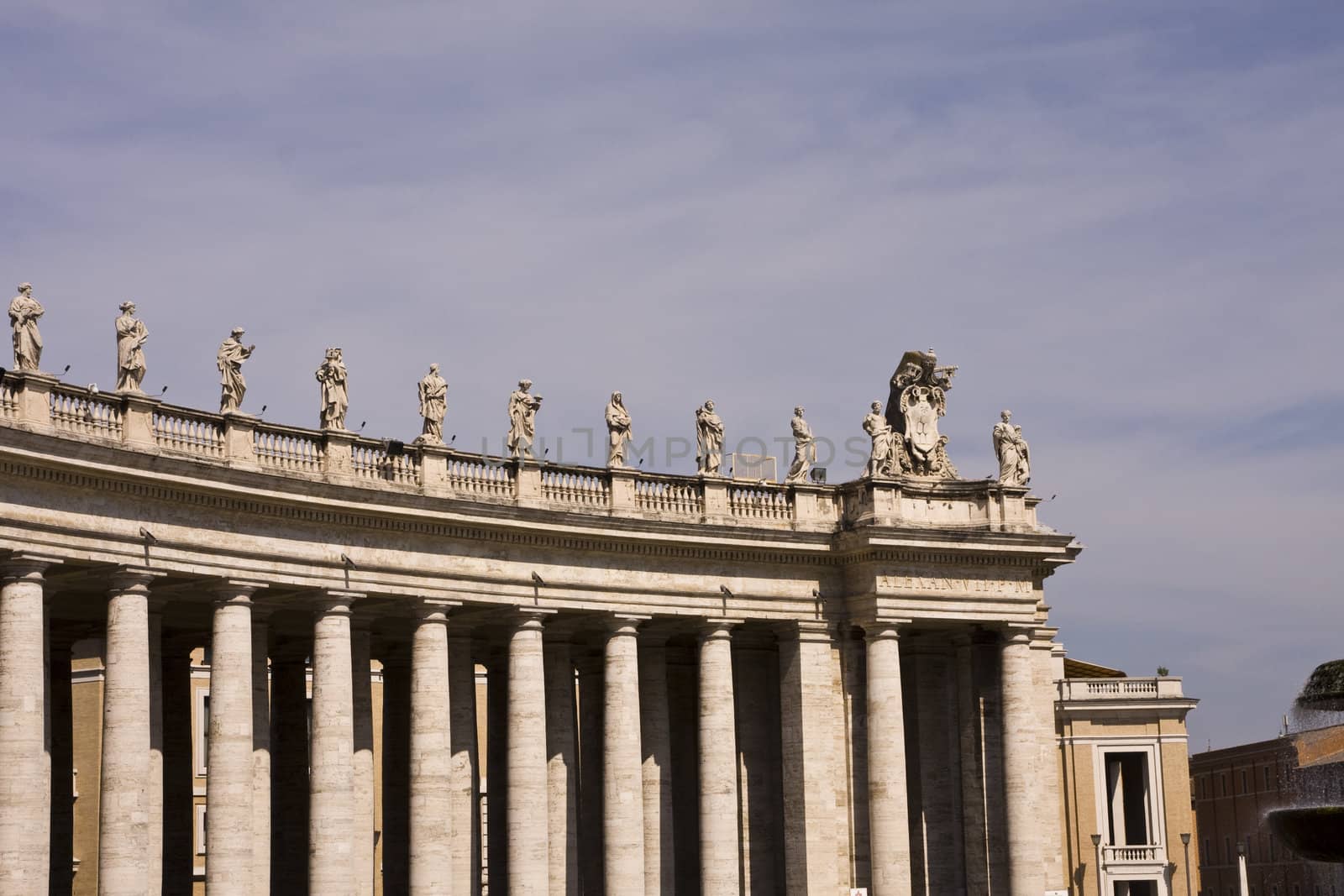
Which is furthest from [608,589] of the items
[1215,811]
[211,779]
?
[1215,811]

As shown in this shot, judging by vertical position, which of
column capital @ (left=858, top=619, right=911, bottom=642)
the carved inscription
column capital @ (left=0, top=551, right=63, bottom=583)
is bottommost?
column capital @ (left=858, top=619, right=911, bottom=642)

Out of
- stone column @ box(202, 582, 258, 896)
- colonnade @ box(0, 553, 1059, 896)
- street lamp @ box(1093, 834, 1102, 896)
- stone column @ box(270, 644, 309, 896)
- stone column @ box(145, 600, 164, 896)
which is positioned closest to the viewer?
→ stone column @ box(145, 600, 164, 896)

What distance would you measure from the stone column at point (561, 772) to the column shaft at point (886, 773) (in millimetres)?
9555

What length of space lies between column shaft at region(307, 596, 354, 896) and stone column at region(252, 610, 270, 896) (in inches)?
52.2

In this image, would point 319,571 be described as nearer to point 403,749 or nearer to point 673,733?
point 403,749

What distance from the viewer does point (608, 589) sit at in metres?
64.2

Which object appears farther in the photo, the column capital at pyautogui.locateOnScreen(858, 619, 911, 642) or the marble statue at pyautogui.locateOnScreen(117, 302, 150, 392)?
the column capital at pyautogui.locateOnScreen(858, 619, 911, 642)

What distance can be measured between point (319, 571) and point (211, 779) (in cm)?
648

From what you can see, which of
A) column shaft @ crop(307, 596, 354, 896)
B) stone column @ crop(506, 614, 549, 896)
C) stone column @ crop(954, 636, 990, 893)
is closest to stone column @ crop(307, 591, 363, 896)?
column shaft @ crop(307, 596, 354, 896)

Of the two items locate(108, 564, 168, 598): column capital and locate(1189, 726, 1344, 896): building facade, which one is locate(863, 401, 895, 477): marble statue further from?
locate(1189, 726, 1344, 896): building facade

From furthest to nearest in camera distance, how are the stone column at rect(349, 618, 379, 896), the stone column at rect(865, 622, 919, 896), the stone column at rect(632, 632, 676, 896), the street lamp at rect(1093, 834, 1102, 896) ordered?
the street lamp at rect(1093, 834, 1102, 896)
the stone column at rect(632, 632, 676, 896)
the stone column at rect(865, 622, 919, 896)
the stone column at rect(349, 618, 379, 896)

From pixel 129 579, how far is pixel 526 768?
14425mm

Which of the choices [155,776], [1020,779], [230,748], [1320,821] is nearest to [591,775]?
[1020,779]

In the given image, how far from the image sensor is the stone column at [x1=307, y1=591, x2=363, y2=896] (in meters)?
56.7
